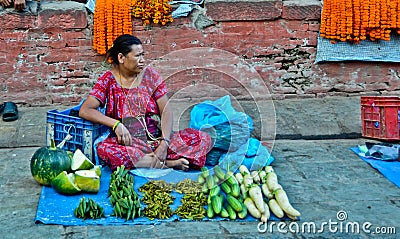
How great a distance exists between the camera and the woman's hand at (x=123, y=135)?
497 cm

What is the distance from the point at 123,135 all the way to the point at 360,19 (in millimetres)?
3250

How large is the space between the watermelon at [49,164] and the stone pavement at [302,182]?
0.12 meters

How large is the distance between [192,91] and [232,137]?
1.66 meters

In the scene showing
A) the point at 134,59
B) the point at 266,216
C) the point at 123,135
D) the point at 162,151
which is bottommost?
the point at 266,216

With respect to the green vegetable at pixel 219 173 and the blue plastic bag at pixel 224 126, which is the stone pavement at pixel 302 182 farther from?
the green vegetable at pixel 219 173

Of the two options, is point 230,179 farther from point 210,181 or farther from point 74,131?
point 74,131

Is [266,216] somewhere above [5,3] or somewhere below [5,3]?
below

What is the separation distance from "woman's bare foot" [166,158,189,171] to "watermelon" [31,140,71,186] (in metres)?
0.87

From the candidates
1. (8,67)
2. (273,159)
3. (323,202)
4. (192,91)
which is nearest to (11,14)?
(8,67)

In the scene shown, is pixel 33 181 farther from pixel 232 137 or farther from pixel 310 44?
pixel 310 44

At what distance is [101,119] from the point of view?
4.97 metres

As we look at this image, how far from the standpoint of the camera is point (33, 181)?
4867 mm

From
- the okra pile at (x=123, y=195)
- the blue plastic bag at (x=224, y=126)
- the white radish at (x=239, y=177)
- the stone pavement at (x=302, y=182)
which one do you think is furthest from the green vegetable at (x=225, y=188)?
the blue plastic bag at (x=224, y=126)

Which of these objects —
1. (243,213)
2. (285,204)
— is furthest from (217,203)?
(285,204)
